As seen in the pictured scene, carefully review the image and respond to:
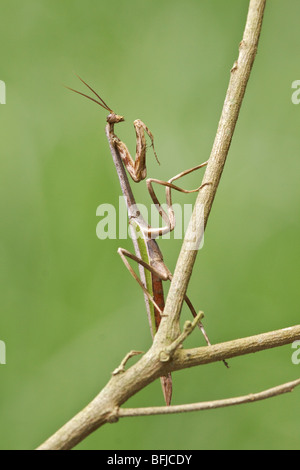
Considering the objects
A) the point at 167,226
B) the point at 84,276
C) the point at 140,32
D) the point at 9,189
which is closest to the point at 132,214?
the point at 167,226

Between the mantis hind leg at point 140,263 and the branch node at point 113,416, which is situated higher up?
the mantis hind leg at point 140,263

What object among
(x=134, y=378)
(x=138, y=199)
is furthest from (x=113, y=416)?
(x=138, y=199)

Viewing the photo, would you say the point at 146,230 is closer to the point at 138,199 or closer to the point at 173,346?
the point at 173,346

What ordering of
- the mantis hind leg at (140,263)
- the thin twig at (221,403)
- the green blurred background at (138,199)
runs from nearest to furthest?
the thin twig at (221,403) → the mantis hind leg at (140,263) → the green blurred background at (138,199)

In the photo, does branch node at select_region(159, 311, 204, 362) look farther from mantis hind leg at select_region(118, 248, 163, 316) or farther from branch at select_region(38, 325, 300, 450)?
mantis hind leg at select_region(118, 248, 163, 316)

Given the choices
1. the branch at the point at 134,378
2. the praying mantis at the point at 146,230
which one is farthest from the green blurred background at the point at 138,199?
the branch at the point at 134,378

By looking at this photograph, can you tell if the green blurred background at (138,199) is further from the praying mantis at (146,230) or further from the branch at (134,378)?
the branch at (134,378)

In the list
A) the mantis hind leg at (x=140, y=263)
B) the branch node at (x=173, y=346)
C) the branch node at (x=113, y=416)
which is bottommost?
the branch node at (x=113, y=416)

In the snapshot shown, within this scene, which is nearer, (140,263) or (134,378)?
(134,378)

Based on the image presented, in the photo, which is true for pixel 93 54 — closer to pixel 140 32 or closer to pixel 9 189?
pixel 140 32
